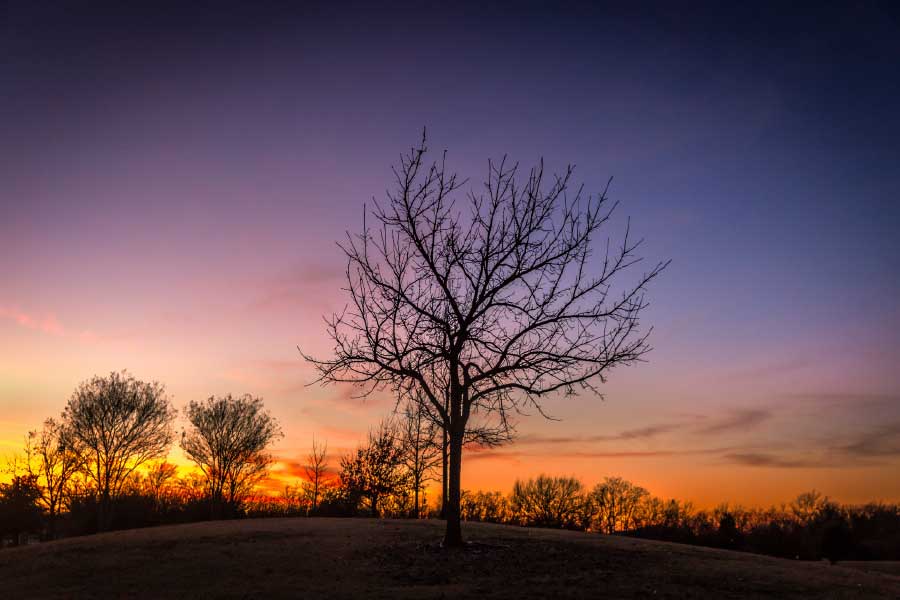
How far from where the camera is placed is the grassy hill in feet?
54.2

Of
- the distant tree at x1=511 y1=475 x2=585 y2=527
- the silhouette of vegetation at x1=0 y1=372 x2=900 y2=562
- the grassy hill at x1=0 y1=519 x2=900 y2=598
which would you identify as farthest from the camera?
the distant tree at x1=511 y1=475 x2=585 y2=527

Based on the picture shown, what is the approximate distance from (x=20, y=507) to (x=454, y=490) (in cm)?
6097

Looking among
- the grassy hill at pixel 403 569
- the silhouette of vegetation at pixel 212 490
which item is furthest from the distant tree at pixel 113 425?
the grassy hill at pixel 403 569

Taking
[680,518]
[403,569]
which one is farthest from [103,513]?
[680,518]

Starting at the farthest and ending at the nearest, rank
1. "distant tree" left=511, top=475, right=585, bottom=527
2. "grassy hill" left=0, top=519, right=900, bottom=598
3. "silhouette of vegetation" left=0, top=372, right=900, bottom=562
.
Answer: "distant tree" left=511, top=475, right=585, bottom=527 < "silhouette of vegetation" left=0, top=372, right=900, bottom=562 < "grassy hill" left=0, top=519, right=900, bottom=598

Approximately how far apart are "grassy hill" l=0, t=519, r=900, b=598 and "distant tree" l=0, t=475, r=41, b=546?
4411 cm

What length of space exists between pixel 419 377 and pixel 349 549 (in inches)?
252

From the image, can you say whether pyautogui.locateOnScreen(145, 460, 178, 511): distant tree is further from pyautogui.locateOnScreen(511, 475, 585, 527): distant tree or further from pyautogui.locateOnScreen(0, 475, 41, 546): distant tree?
pyautogui.locateOnScreen(511, 475, 585, 527): distant tree

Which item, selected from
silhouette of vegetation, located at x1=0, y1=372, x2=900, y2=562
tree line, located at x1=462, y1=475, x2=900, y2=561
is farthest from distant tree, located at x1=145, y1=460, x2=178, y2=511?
tree line, located at x1=462, y1=475, x2=900, y2=561

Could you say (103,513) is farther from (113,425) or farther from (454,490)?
(454,490)

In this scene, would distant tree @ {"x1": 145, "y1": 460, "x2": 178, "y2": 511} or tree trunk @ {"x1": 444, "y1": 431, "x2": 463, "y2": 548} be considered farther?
distant tree @ {"x1": 145, "y1": 460, "x2": 178, "y2": 511}

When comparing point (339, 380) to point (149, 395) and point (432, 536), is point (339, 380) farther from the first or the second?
point (149, 395)

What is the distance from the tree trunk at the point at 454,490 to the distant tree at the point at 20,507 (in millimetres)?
59773

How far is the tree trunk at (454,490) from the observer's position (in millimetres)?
20047
